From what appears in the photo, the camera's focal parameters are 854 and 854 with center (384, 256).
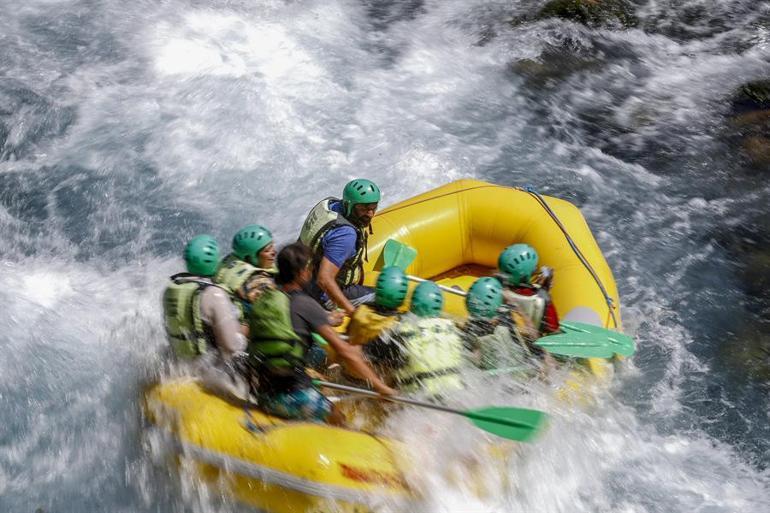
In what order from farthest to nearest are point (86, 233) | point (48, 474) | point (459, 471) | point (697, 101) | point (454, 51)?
point (454, 51) → point (697, 101) → point (86, 233) → point (48, 474) → point (459, 471)

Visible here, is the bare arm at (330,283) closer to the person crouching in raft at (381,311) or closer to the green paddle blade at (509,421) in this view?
the person crouching in raft at (381,311)

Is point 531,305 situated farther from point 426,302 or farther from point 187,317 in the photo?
point 187,317

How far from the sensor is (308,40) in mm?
10781

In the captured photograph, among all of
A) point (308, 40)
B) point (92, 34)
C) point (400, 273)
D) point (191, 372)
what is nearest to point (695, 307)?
point (400, 273)

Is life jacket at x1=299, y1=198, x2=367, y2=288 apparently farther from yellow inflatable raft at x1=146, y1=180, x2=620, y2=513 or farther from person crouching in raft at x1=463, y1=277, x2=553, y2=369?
person crouching in raft at x1=463, y1=277, x2=553, y2=369

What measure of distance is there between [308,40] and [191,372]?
6.87 metres

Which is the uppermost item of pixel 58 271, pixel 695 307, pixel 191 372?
pixel 191 372

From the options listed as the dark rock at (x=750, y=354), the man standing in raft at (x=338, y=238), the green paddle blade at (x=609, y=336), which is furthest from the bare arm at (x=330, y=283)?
the dark rock at (x=750, y=354)

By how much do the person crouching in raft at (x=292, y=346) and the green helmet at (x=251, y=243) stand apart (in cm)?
89

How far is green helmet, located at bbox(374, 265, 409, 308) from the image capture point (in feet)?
15.5

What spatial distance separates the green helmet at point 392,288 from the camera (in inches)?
186

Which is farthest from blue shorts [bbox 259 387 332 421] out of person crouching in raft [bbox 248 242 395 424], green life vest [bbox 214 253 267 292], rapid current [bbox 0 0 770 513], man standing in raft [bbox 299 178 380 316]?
man standing in raft [bbox 299 178 380 316]

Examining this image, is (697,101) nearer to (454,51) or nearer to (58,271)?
(454,51)

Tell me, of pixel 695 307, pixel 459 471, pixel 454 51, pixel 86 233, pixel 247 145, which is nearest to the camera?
pixel 459 471
